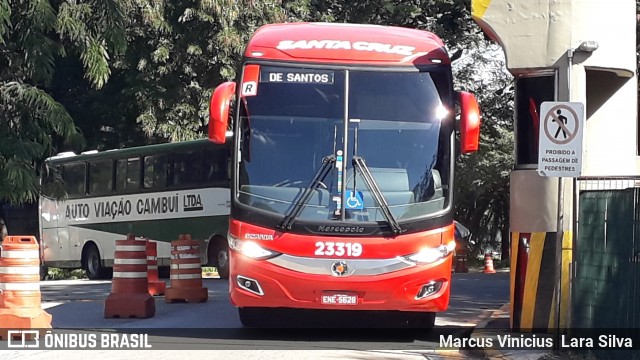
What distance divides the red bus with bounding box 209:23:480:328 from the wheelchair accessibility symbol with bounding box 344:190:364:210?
0.04 feet

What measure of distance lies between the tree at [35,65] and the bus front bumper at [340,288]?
3.81 metres

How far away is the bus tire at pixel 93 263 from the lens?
2930cm

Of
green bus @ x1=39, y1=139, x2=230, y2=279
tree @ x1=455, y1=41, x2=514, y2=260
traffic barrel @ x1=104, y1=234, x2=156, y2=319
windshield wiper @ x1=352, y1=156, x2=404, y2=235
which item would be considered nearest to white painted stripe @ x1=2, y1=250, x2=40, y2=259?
traffic barrel @ x1=104, y1=234, x2=156, y2=319

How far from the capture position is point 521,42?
41.5 feet

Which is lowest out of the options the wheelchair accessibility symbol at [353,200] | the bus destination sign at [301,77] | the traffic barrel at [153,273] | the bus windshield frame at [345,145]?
the traffic barrel at [153,273]

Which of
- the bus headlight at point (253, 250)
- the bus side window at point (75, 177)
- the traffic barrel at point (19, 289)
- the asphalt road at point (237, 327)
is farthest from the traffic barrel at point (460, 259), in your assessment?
the traffic barrel at point (19, 289)

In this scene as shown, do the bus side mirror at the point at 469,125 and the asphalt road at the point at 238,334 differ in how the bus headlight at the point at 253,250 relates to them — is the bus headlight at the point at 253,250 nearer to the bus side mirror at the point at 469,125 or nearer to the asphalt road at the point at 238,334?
the asphalt road at the point at 238,334

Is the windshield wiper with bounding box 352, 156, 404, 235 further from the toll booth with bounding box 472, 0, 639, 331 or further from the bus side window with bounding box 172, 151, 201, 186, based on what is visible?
the bus side window with bounding box 172, 151, 201, 186

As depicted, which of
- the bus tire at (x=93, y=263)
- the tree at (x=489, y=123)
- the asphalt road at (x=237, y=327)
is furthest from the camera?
the tree at (x=489, y=123)

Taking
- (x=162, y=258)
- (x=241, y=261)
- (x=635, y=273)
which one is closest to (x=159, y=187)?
(x=162, y=258)

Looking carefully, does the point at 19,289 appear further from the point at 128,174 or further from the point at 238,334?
the point at 128,174

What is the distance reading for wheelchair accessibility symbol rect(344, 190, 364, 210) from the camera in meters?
11.9

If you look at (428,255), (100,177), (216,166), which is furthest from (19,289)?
(100,177)

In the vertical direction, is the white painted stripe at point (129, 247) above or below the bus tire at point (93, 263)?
above
